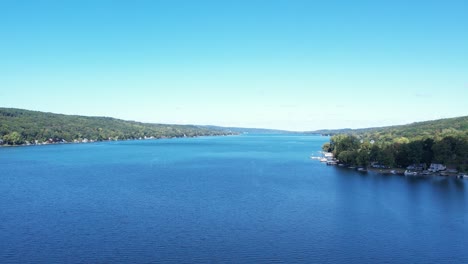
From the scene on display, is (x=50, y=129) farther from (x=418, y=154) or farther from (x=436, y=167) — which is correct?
(x=436, y=167)

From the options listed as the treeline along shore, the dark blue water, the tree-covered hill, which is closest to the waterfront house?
the treeline along shore

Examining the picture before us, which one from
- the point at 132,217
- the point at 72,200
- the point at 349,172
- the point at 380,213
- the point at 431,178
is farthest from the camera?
the point at 349,172

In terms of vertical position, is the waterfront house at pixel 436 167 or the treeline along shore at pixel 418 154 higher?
the treeline along shore at pixel 418 154

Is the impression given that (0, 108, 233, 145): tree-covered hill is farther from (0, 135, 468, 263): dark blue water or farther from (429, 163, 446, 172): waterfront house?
(429, 163, 446, 172): waterfront house

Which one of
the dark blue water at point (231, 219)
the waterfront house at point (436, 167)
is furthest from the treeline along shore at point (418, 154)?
the dark blue water at point (231, 219)

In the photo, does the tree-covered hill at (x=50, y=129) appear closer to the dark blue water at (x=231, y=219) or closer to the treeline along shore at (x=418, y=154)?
the dark blue water at (x=231, y=219)

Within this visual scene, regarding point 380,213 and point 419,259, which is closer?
point 419,259

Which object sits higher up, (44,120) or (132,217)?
(44,120)

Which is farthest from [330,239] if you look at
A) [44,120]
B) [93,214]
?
[44,120]

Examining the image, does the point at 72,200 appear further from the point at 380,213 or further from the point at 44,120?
the point at 44,120
